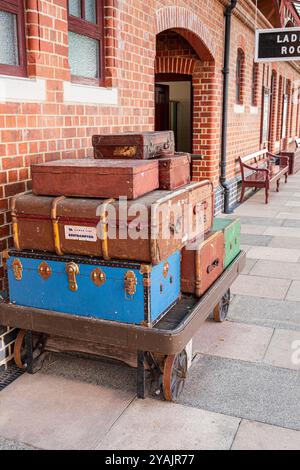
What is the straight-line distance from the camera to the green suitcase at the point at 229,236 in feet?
15.5

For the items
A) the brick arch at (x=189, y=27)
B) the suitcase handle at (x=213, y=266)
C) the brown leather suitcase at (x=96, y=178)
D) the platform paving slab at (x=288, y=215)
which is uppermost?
the brick arch at (x=189, y=27)

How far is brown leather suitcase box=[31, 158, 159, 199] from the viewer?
11.1 feet

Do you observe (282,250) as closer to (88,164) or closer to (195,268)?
(195,268)

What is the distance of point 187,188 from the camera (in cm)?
390

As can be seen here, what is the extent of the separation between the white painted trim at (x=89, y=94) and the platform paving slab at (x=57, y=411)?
2.39 metres

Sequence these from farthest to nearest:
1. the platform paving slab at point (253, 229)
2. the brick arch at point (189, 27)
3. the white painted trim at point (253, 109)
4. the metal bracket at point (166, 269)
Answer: the white painted trim at point (253, 109) → the platform paving slab at point (253, 229) → the brick arch at point (189, 27) → the metal bracket at point (166, 269)

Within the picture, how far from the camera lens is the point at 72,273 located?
11.6ft

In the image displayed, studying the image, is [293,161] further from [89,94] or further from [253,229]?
[89,94]

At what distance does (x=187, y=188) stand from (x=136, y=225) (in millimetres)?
780

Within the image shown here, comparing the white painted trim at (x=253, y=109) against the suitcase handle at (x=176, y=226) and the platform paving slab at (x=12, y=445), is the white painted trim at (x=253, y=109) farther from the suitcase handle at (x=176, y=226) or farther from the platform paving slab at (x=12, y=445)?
the platform paving slab at (x=12, y=445)

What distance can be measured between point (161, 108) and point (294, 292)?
555 centimetres

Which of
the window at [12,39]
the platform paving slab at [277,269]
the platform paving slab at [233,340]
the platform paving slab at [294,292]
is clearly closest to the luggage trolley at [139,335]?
the platform paving slab at [233,340]

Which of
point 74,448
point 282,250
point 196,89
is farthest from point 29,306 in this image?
point 196,89

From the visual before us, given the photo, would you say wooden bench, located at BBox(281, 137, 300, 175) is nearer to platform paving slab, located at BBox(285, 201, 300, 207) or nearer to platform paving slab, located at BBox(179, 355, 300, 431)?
platform paving slab, located at BBox(285, 201, 300, 207)
